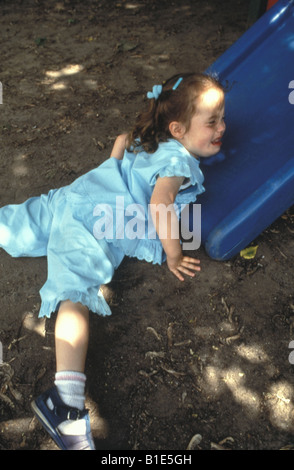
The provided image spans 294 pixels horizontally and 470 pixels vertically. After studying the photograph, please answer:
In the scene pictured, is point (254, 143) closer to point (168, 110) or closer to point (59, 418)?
point (168, 110)

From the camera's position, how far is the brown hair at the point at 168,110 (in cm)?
209

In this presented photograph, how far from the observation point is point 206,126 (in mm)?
2156

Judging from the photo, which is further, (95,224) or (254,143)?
(254,143)

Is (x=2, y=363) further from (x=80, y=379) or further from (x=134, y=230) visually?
(x=134, y=230)

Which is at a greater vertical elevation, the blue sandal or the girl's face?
the girl's face

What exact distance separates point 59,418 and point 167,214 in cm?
113

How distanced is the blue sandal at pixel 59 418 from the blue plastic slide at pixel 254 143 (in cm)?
119

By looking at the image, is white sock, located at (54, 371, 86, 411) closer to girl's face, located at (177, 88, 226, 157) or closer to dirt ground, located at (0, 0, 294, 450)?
dirt ground, located at (0, 0, 294, 450)

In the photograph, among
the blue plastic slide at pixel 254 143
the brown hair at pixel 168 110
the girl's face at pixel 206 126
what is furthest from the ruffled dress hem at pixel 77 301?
the girl's face at pixel 206 126

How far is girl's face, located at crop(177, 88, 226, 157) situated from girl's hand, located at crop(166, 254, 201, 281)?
2.08 feet

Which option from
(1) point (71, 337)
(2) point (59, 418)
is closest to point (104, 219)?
(1) point (71, 337)

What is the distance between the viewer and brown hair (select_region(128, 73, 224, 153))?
82.3 inches
